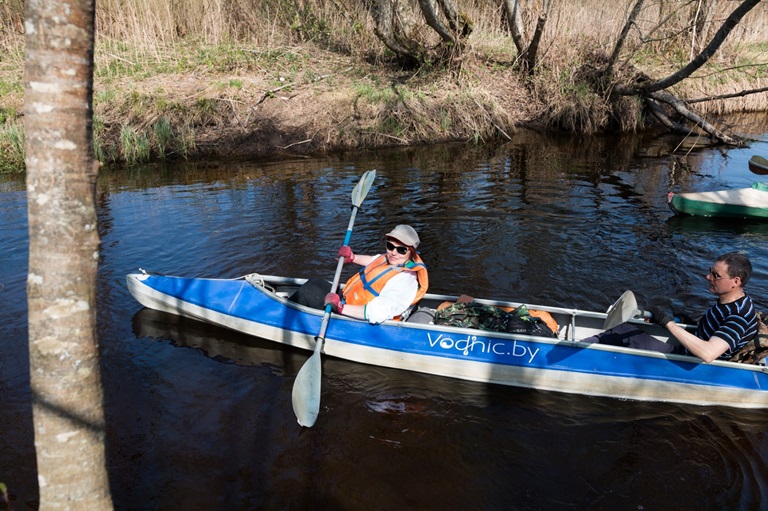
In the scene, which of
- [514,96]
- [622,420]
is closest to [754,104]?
[514,96]

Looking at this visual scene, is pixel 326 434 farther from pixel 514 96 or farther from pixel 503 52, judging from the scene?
pixel 503 52

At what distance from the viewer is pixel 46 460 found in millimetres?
1904

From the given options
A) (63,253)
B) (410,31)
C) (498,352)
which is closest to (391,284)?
(498,352)

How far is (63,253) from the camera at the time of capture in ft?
5.68

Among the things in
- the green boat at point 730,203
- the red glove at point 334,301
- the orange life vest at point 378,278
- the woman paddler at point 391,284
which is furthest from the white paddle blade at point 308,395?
the green boat at point 730,203

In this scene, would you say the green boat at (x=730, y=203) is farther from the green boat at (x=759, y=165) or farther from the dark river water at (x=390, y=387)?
the green boat at (x=759, y=165)

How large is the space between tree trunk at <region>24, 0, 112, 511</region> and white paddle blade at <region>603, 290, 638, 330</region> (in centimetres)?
385

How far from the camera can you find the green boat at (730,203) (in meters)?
8.95

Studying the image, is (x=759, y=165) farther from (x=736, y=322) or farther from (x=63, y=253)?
(x=63, y=253)

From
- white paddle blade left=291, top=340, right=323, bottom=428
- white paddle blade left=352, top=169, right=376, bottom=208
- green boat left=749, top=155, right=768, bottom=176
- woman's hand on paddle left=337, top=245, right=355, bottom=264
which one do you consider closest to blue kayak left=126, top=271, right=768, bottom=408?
woman's hand on paddle left=337, top=245, right=355, bottom=264

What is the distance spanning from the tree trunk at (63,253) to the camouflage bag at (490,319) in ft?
12.7

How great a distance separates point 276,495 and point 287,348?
6.92ft

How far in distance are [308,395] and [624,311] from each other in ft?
8.63

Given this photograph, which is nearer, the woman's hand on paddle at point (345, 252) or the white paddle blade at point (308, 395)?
the white paddle blade at point (308, 395)
